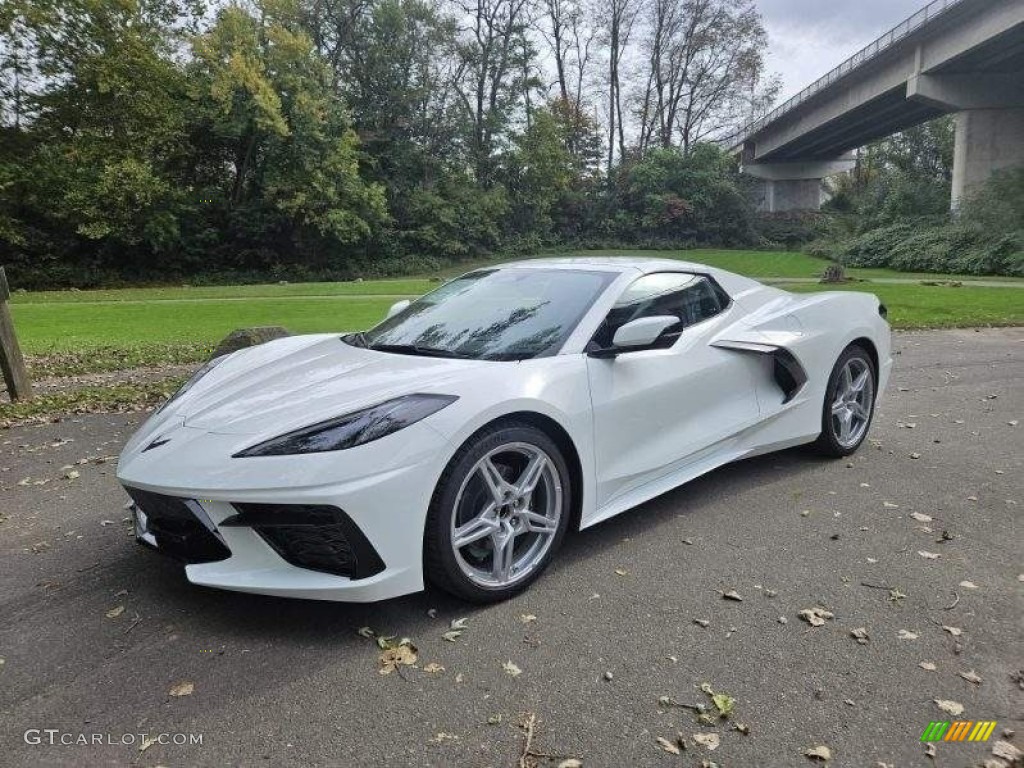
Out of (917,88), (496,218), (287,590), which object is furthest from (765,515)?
(496,218)

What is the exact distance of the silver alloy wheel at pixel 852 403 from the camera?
4.83 meters

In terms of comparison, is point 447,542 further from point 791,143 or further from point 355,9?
point 791,143

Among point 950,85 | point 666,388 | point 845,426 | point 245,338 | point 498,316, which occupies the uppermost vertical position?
point 950,85

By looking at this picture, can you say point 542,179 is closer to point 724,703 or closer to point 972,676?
point 972,676

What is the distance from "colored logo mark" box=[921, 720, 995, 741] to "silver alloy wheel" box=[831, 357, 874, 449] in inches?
108

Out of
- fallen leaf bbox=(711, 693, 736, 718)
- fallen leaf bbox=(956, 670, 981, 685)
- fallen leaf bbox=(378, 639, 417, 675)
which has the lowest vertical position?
fallen leaf bbox=(956, 670, 981, 685)

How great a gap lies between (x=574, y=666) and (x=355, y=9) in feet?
154

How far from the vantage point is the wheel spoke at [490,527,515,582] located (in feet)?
9.75

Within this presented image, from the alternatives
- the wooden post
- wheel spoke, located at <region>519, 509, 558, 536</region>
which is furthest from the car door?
the wooden post

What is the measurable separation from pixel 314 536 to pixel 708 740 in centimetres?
146

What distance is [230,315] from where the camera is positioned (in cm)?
1634

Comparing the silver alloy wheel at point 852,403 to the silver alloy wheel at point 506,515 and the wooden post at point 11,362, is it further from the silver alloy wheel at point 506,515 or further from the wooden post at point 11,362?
Answer: the wooden post at point 11,362

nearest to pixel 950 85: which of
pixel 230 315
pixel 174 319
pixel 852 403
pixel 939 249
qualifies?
pixel 939 249

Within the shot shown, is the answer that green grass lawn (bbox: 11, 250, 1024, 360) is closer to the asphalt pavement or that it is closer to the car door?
the asphalt pavement
